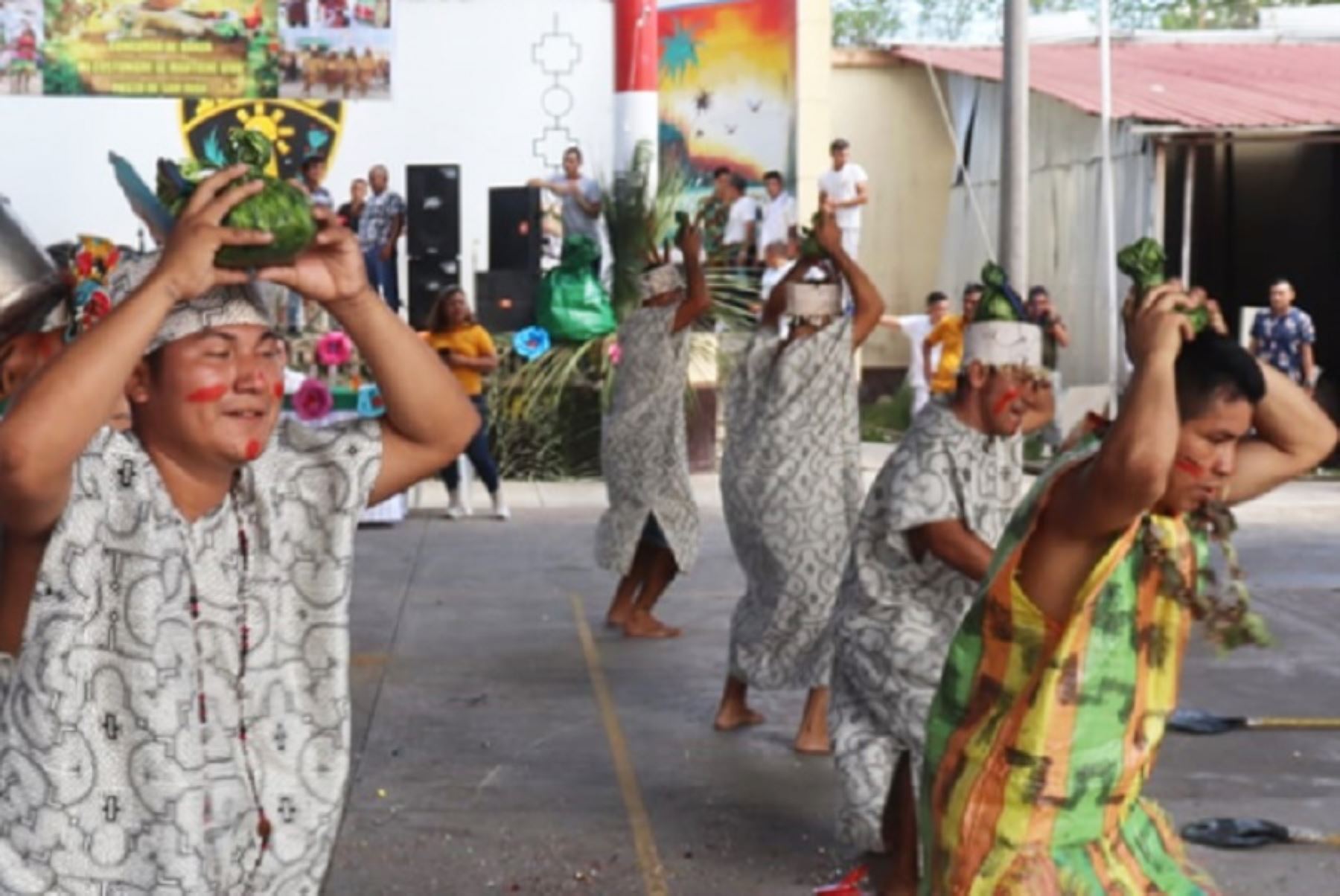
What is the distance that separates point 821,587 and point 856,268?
1.16 meters

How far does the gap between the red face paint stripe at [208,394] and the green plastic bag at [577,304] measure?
1514cm

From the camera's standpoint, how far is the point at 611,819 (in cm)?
755

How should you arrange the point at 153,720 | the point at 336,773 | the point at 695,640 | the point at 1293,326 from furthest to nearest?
the point at 1293,326
the point at 695,640
the point at 336,773
the point at 153,720

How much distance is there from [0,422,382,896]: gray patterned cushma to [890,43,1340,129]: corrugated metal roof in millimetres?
17599

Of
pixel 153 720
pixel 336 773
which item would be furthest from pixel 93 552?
pixel 336 773

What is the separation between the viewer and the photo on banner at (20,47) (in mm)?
22734

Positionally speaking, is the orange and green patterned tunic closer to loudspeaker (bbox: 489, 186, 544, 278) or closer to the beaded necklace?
the beaded necklace

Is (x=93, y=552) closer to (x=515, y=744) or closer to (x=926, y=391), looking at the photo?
(x=515, y=744)

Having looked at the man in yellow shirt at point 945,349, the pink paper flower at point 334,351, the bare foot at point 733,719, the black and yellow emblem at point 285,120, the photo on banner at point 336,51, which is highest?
the photo on banner at point 336,51

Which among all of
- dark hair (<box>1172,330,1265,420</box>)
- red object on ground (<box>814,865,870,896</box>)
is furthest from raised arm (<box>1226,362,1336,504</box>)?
red object on ground (<box>814,865,870,896</box>)

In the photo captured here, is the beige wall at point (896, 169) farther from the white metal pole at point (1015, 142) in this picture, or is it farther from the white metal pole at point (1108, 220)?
the white metal pole at point (1015, 142)

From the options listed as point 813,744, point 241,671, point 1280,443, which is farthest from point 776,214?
point 241,671

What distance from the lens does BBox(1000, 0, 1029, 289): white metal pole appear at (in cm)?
1538

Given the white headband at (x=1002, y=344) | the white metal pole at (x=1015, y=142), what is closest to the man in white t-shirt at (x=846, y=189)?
the white metal pole at (x=1015, y=142)
